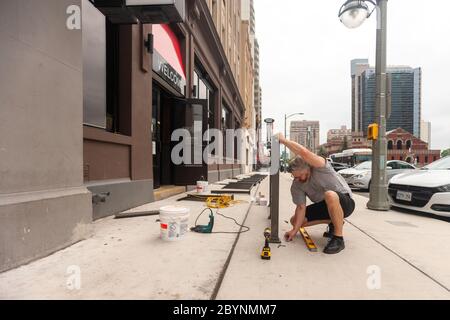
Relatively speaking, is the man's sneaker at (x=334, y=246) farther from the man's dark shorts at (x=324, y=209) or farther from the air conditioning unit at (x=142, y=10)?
the air conditioning unit at (x=142, y=10)

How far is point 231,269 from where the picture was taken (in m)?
2.53

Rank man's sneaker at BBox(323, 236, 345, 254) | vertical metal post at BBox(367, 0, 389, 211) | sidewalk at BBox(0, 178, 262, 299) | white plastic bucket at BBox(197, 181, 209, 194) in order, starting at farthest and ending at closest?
1. white plastic bucket at BBox(197, 181, 209, 194)
2. vertical metal post at BBox(367, 0, 389, 211)
3. man's sneaker at BBox(323, 236, 345, 254)
4. sidewalk at BBox(0, 178, 262, 299)

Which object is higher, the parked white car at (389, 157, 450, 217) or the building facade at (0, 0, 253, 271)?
the building facade at (0, 0, 253, 271)

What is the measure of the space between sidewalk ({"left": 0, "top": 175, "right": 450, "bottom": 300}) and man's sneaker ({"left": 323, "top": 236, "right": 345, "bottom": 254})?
0.25 feet

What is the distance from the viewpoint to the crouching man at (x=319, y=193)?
3.14 meters

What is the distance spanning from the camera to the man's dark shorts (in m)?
3.33

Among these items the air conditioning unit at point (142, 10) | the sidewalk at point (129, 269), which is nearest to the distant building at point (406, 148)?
the air conditioning unit at point (142, 10)

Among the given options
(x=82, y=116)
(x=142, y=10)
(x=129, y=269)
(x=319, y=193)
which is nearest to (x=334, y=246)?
(x=319, y=193)

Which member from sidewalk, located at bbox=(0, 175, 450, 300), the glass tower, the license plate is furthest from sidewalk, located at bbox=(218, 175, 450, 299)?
the glass tower

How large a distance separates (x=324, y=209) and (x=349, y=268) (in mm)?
938

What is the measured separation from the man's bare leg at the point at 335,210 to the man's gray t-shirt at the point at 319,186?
176mm

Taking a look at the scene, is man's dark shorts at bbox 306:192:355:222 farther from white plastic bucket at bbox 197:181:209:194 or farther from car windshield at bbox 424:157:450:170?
white plastic bucket at bbox 197:181:209:194

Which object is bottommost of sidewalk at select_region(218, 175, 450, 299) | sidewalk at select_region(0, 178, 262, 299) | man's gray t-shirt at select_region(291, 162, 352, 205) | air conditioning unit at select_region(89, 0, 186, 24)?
sidewalk at select_region(218, 175, 450, 299)
